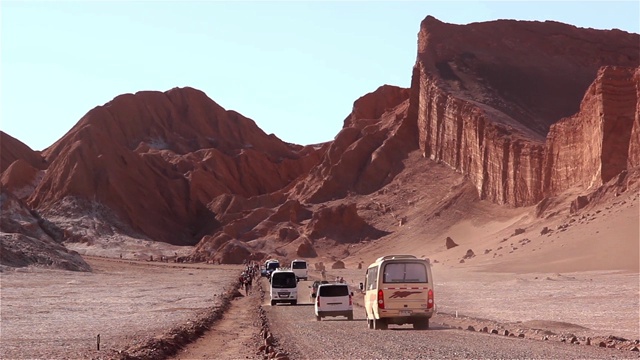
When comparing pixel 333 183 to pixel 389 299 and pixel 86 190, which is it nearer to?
pixel 86 190

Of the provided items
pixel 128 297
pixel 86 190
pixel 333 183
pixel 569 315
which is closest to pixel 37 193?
pixel 86 190

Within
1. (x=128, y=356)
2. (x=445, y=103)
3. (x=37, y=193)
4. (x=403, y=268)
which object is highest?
(x=445, y=103)

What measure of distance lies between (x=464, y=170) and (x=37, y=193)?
2391 inches

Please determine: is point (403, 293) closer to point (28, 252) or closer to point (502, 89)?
point (28, 252)

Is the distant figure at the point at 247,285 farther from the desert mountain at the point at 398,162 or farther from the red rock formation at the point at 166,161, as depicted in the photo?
the red rock formation at the point at 166,161

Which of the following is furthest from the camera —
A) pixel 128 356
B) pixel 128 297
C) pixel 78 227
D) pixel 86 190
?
pixel 86 190

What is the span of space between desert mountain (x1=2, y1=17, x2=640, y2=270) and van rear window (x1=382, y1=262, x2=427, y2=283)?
170 feet

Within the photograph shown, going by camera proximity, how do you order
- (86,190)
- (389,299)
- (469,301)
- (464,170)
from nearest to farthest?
(389,299) < (469,301) < (464,170) < (86,190)

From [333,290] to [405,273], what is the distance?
8046mm

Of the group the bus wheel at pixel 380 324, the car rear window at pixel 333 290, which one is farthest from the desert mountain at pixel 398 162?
the bus wheel at pixel 380 324

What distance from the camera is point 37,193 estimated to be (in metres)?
138

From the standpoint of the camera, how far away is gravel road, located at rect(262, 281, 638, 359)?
19766mm

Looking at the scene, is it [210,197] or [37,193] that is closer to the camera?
[37,193]

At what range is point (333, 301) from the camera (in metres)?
35.8
